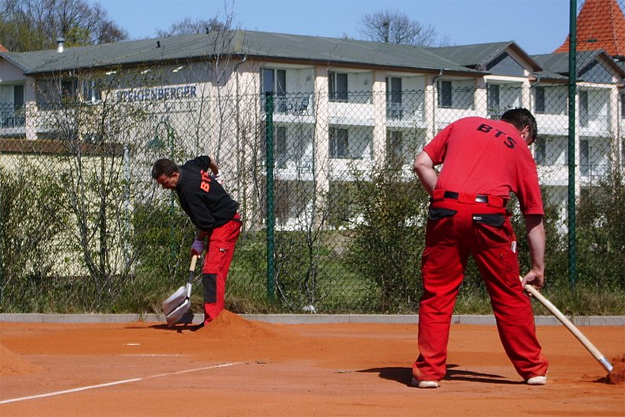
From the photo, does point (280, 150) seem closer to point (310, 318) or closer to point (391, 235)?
point (391, 235)

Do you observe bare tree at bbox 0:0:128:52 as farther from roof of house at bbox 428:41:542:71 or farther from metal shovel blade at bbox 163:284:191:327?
metal shovel blade at bbox 163:284:191:327

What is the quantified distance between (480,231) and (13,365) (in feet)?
12.7

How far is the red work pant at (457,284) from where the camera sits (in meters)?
7.52

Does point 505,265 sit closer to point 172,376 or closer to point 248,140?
point 172,376

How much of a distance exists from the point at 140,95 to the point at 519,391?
8385 millimetres

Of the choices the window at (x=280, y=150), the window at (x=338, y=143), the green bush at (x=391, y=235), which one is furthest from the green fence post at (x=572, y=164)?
the window at (x=280, y=150)

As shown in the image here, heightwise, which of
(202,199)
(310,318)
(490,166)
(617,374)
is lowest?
(310,318)

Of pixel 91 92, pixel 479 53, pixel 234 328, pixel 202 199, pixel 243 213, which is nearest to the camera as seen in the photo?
pixel 234 328

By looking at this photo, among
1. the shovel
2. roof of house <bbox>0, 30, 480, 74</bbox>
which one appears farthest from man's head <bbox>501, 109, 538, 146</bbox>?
roof of house <bbox>0, 30, 480, 74</bbox>

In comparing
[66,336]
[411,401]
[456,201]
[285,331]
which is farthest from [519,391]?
[66,336]

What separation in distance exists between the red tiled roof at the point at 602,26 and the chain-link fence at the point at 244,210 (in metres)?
1.29

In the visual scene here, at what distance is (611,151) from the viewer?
15.2m

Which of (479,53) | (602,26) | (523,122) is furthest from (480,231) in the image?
(479,53)

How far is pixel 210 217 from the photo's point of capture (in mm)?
11445
